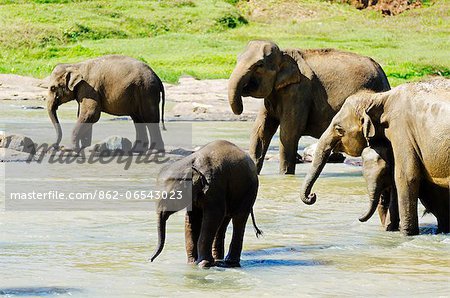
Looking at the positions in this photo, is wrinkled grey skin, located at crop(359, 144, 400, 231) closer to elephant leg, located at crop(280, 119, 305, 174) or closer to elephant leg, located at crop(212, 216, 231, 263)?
elephant leg, located at crop(212, 216, 231, 263)

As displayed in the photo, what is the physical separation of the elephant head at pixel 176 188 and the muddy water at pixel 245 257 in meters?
0.44

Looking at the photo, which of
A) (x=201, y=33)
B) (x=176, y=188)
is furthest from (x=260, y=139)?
(x=201, y=33)

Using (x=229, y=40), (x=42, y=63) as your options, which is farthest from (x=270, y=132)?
(x=229, y=40)

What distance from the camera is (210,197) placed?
8.33m

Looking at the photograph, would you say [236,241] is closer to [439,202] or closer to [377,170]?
[377,170]

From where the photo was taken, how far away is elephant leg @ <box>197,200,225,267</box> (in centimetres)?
829

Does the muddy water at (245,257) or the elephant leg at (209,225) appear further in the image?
the elephant leg at (209,225)

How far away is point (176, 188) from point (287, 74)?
6.66 meters

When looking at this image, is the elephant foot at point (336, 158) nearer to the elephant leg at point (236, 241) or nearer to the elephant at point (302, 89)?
the elephant at point (302, 89)

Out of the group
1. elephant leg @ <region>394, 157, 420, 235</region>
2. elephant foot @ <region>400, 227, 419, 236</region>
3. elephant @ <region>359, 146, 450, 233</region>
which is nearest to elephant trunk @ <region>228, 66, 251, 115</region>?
elephant @ <region>359, 146, 450, 233</region>

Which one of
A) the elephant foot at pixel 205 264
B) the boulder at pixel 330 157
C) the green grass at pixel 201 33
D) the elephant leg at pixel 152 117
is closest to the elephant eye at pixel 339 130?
the elephant foot at pixel 205 264

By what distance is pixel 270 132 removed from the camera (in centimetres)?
1516

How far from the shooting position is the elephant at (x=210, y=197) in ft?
26.8

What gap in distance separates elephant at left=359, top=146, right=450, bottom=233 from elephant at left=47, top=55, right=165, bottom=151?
7244 mm
